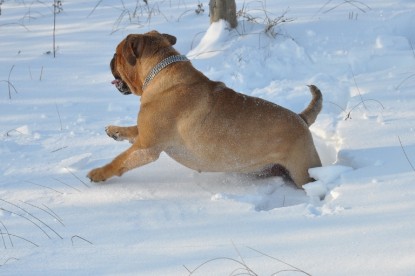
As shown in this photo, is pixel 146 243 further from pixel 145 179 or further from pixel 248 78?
pixel 248 78

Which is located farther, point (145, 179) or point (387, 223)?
point (145, 179)

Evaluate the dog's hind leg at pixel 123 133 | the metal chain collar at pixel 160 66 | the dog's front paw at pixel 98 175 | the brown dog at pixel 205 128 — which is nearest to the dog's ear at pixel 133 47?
the brown dog at pixel 205 128

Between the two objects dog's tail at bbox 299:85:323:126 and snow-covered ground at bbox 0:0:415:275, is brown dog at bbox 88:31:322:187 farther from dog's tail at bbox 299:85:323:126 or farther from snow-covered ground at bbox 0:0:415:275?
dog's tail at bbox 299:85:323:126

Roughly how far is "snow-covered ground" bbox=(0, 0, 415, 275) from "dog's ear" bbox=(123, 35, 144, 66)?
2.71 ft

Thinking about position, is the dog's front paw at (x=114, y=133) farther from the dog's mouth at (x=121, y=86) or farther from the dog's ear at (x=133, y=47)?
the dog's ear at (x=133, y=47)

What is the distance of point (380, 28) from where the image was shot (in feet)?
21.8

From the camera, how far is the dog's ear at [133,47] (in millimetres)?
4160

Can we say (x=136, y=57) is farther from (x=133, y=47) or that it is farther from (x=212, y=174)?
(x=212, y=174)

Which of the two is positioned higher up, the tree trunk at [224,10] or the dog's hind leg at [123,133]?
the tree trunk at [224,10]

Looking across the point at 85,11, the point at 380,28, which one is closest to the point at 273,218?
the point at 380,28

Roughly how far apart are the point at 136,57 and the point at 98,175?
90 cm

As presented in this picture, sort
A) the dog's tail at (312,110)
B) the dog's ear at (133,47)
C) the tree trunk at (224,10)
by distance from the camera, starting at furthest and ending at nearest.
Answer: the tree trunk at (224,10), the dog's tail at (312,110), the dog's ear at (133,47)

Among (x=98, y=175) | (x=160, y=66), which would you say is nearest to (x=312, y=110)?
(x=160, y=66)

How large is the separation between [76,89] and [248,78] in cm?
177
